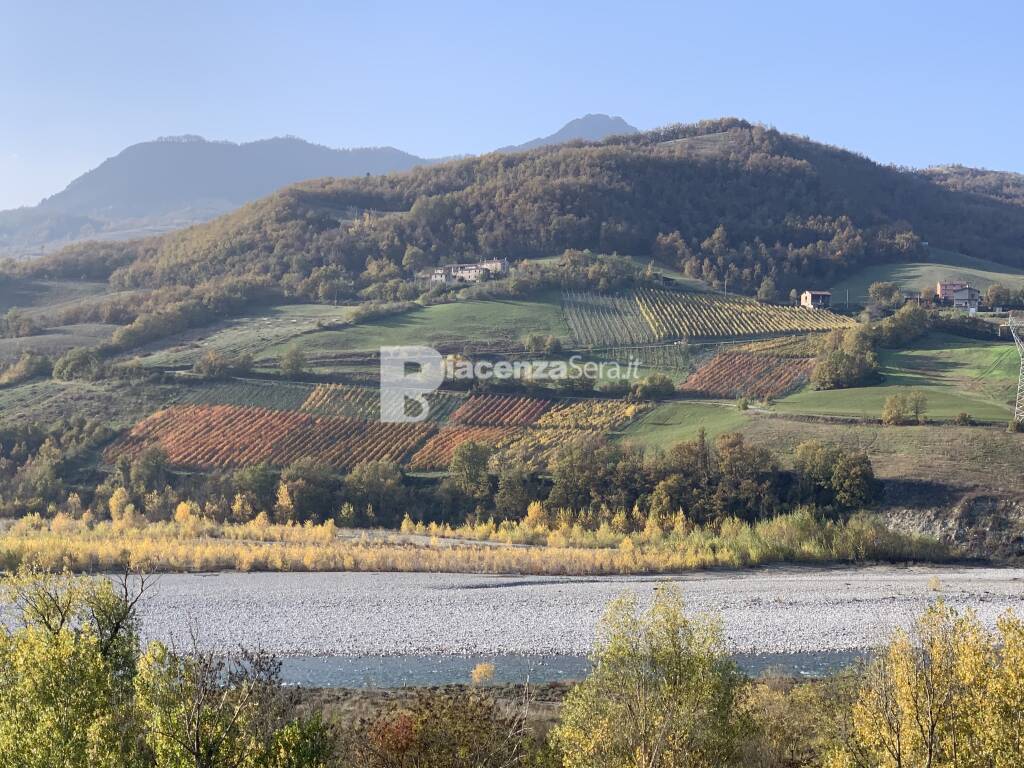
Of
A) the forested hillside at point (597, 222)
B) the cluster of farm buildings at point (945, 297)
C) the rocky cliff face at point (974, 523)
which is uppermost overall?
the forested hillside at point (597, 222)

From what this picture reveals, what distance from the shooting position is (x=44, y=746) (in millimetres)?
13633

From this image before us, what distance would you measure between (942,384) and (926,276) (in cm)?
5047

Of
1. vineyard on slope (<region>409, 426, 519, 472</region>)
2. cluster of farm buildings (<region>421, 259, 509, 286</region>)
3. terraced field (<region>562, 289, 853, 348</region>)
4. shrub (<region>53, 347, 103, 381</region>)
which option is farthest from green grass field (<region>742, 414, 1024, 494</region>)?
cluster of farm buildings (<region>421, 259, 509, 286</region>)

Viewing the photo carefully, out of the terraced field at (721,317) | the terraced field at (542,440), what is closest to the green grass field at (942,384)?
the terraced field at (721,317)

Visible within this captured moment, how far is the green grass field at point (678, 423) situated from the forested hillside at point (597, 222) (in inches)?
1876

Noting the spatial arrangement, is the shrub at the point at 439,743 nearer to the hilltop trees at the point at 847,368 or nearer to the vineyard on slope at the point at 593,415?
the vineyard on slope at the point at 593,415

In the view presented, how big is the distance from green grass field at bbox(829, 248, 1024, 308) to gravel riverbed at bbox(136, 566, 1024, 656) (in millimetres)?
67192

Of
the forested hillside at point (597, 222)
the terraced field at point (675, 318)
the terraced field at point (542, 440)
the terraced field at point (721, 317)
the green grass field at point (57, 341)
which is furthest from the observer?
the forested hillside at point (597, 222)

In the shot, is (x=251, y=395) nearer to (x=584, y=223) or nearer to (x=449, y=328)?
(x=449, y=328)

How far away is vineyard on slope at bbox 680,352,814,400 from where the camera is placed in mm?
72000

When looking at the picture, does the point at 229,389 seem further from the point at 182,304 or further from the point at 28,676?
the point at 28,676

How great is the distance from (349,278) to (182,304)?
2453cm

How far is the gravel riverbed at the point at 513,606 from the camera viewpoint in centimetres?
3559

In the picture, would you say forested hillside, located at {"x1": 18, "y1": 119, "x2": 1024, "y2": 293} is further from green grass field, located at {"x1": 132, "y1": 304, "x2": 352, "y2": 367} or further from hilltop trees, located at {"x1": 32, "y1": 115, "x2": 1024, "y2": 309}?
green grass field, located at {"x1": 132, "y1": 304, "x2": 352, "y2": 367}
